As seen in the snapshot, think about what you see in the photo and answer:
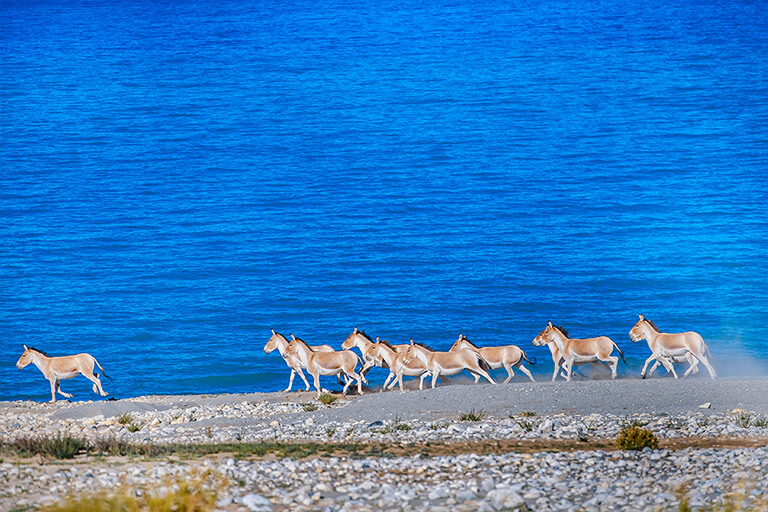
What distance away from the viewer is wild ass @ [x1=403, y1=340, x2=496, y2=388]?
26.8m

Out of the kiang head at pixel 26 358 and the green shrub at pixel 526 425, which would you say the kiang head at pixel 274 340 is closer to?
the kiang head at pixel 26 358

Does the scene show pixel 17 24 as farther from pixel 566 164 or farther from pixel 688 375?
pixel 688 375

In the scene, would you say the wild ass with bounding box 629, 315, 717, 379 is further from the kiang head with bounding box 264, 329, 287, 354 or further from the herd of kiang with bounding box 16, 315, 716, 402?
the kiang head with bounding box 264, 329, 287, 354

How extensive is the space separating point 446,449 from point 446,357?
33.1 feet

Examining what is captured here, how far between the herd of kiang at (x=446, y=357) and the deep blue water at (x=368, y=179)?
8149mm

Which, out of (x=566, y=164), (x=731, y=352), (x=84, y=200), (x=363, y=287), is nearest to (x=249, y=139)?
(x=84, y=200)

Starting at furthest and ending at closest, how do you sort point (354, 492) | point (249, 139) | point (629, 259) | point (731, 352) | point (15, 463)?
point (249, 139) < point (629, 259) < point (731, 352) < point (15, 463) < point (354, 492)

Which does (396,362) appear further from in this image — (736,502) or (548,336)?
(736,502)

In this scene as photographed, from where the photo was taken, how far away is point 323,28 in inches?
4904

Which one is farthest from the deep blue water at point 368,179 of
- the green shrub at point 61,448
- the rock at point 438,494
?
the rock at point 438,494

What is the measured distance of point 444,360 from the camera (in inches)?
1061

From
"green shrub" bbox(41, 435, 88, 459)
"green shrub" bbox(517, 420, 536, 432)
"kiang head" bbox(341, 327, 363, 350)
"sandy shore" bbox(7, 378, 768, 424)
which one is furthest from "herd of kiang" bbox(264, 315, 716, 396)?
"green shrub" bbox(41, 435, 88, 459)

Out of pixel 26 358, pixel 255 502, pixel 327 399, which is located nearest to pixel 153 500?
pixel 255 502

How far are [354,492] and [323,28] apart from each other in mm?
116971
